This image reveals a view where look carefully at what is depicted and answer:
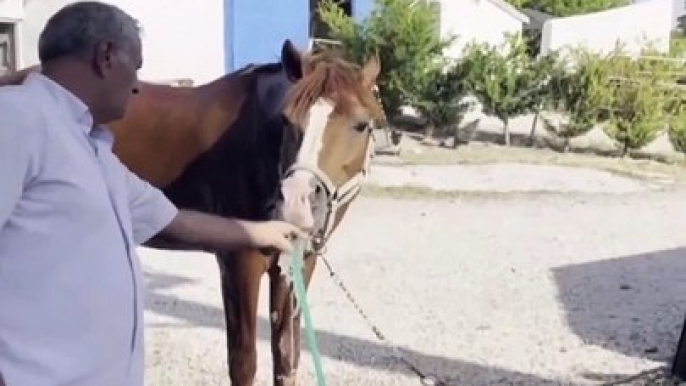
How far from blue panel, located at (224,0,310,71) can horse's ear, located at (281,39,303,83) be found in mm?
12597

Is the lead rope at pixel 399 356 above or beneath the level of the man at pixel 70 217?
beneath

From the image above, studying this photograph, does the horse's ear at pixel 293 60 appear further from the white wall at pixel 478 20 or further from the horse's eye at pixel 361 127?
the white wall at pixel 478 20

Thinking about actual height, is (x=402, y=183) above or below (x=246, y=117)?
below

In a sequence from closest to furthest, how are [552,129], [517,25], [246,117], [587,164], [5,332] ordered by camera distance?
[5,332] → [246,117] → [587,164] → [552,129] → [517,25]

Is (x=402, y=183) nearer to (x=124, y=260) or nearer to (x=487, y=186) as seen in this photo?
(x=487, y=186)

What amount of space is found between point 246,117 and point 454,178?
954 cm

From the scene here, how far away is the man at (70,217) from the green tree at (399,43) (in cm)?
1530

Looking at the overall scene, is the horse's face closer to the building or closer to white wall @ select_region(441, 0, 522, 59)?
the building

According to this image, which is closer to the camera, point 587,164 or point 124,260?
point 124,260

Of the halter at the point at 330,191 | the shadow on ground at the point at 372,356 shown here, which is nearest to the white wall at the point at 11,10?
the shadow on ground at the point at 372,356

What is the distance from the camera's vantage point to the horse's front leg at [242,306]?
4.99 meters

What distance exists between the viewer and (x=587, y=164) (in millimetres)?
16406

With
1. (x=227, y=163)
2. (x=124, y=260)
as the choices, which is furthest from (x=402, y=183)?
(x=124, y=260)

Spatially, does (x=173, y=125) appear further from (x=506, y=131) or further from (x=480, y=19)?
(x=480, y=19)
